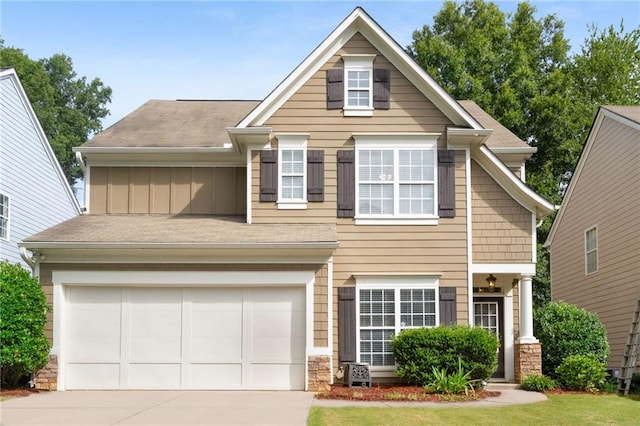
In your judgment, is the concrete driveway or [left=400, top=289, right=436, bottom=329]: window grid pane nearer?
the concrete driveway

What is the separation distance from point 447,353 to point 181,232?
594 cm

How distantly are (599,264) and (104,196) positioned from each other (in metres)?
13.0

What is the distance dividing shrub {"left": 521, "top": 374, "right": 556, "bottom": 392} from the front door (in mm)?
1960

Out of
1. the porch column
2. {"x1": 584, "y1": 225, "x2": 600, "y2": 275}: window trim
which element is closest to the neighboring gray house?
the porch column

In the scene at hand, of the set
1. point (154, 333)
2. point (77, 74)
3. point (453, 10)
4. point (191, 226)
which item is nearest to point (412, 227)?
point (191, 226)

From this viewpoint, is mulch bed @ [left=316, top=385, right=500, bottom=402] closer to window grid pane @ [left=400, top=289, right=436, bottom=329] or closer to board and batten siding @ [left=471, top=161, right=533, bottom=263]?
window grid pane @ [left=400, top=289, right=436, bottom=329]

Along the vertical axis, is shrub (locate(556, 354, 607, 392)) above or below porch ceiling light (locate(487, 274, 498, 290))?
below

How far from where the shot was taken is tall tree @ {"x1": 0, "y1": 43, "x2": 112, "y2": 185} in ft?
149

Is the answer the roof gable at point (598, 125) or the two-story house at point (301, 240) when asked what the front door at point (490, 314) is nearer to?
the two-story house at point (301, 240)

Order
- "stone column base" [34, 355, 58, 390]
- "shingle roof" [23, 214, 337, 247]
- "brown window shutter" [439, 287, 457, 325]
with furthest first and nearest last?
"brown window shutter" [439, 287, 457, 325]
"shingle roof" [23, 214, 337, 247]
"stone column base" [34, 355, 58, 390]

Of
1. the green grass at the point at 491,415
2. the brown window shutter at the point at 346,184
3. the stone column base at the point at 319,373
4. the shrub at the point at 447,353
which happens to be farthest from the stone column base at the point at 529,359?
the brown window shutter at the point at 346,184

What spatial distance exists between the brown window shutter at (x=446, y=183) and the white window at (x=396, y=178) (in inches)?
4.6

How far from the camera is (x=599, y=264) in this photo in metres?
22.4

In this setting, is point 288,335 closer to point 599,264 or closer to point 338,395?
point 338,395
